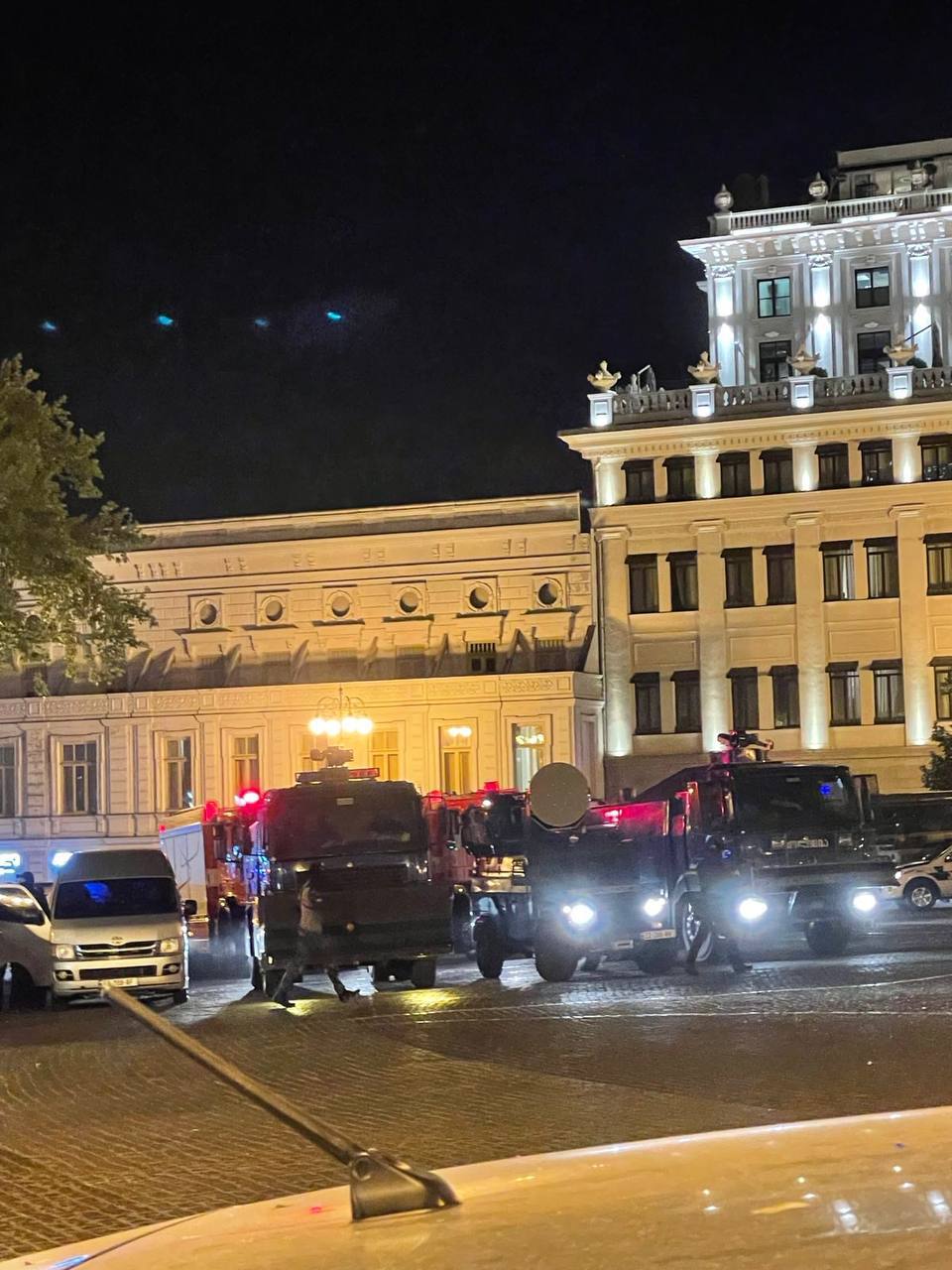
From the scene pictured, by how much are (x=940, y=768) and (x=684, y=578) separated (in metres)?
9.95

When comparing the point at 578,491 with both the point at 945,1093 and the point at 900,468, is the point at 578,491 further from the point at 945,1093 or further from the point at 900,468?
the point at 945,1093

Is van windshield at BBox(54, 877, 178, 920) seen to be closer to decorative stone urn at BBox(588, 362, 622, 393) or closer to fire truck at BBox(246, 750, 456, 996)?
fire truck at BBox(246, 750, 456, 996)

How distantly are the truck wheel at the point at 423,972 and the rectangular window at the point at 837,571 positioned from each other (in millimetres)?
32342

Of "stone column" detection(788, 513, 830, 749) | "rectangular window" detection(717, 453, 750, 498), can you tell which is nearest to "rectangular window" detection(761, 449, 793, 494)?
"rectangular window" detection(717, 453, 750, 498)

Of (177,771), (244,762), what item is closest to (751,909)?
(244,762)

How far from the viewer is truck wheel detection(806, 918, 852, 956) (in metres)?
26.7

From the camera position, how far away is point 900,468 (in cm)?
5356

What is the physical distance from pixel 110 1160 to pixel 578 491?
44653 mm

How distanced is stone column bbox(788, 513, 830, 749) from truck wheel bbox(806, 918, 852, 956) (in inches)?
1084

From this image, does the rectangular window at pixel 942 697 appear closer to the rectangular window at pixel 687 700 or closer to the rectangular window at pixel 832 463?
the rectangular window at pixel 832 463

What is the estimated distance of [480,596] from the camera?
55.0 metres

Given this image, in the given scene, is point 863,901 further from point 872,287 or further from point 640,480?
point 872,287

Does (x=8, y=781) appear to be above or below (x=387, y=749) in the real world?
below

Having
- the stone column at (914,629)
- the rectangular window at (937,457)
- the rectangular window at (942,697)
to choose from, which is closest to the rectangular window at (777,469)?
the stone column at (914,629)
